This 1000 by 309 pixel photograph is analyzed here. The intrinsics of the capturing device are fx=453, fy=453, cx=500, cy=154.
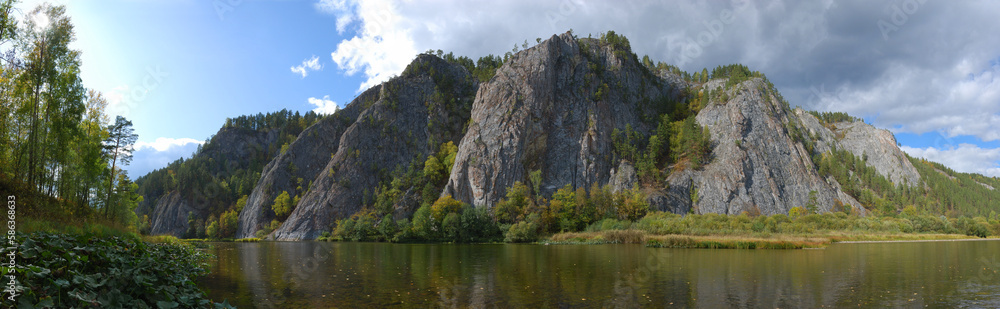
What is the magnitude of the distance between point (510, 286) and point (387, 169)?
13569 centimetres

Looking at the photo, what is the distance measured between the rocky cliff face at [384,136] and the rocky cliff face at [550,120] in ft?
72.8

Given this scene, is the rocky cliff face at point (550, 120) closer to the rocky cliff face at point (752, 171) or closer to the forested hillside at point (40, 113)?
the rocky cliff face at point (752, 171)

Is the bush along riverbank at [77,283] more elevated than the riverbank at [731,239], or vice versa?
the bush along riverbank at [77,283]

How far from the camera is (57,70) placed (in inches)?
1124

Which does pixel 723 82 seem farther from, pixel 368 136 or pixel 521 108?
pixel 368 136

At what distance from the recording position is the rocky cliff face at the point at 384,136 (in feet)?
461

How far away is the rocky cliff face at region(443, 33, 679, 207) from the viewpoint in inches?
4983

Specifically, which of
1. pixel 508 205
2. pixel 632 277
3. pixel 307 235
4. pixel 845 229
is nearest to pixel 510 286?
pixel 632 277

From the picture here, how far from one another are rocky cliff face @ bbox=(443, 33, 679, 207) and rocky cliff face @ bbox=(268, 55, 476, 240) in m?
22.2

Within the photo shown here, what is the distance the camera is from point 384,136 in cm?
15875

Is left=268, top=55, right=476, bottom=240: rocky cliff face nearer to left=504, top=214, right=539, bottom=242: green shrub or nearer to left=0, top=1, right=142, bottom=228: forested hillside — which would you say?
left=504, top=214, right=539, bottom=242: green shrub

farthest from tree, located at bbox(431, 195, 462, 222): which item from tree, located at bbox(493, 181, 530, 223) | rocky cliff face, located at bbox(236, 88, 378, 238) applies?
rocky cliff face, located at bbox(236, 88, 378, 238)

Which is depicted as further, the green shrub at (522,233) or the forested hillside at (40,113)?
the green shrub at (522,233)

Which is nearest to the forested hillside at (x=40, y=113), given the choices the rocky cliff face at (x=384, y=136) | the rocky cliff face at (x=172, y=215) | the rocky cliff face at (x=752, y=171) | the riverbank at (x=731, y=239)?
the riverbank at (x=731, y=239)
